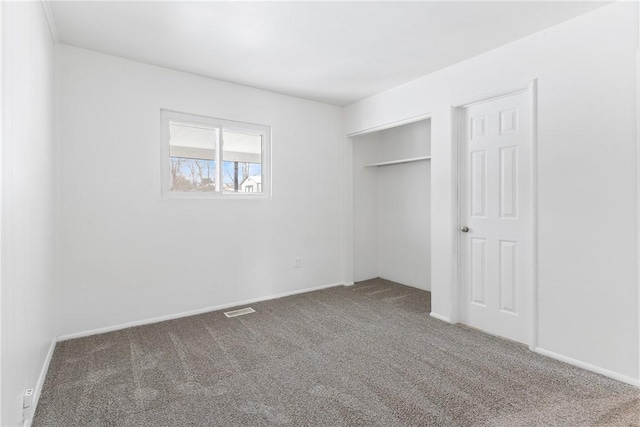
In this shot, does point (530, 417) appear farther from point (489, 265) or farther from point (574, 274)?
point (489, 265)

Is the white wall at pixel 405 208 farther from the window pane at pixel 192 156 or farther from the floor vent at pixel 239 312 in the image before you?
the window pane at pixel 192 156

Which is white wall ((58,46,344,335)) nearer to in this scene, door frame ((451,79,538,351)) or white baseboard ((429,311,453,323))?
white baseboard ((429,311,453,323))

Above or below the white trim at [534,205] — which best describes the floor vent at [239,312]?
below

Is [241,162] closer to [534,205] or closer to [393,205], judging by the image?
[393,205]

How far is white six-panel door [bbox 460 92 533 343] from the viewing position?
2.73 meters

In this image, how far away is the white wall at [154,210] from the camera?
2.85 meters

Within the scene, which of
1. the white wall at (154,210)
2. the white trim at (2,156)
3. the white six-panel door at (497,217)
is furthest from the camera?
the white wall at (154,210)

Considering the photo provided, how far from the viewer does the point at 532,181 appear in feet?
8.41

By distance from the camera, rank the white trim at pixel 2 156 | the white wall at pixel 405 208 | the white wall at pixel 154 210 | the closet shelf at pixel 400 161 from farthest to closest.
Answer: the white wall at pixel 405 208, the closet shelf at pixel 400 161, the white wall at pixel 154 210, the white trim at pixel 2 156

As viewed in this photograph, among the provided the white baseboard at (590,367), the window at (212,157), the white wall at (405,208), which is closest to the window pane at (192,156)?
the window at (212,157)

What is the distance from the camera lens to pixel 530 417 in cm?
180

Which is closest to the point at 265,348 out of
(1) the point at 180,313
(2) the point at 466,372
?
(1) the point at 180,313

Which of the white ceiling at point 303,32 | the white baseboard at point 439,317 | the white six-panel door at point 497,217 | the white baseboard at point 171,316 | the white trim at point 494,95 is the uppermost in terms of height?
the white ceiling at point 303,32

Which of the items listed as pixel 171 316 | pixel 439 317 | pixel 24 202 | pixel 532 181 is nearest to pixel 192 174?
pixel 171 316
